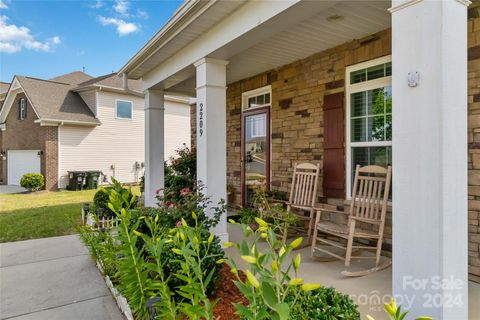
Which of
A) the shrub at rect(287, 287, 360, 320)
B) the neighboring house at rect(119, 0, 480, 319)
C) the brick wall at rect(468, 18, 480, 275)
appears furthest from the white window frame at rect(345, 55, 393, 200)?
the shrub at rect(287, 287, 360, 320)

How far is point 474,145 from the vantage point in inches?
117

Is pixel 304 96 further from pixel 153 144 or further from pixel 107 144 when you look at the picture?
pixel 107 144

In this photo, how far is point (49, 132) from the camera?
41.4 feet

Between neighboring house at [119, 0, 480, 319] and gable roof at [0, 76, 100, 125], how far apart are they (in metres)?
8.58

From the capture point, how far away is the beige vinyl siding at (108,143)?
13.1 meters

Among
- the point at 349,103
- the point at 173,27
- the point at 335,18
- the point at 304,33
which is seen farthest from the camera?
the point at 349,103

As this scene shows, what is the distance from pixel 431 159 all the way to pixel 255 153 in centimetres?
444

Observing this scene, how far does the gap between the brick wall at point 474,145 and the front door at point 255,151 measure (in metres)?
3.24

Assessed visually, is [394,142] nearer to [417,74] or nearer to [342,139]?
[417,74]

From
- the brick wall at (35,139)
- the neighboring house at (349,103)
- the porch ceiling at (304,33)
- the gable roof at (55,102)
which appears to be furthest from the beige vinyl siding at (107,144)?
the porch ceiling at (304,33)

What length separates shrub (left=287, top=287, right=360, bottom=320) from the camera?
1735 millimetres

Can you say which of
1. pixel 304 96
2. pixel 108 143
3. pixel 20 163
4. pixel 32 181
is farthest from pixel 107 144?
pixel 304 96

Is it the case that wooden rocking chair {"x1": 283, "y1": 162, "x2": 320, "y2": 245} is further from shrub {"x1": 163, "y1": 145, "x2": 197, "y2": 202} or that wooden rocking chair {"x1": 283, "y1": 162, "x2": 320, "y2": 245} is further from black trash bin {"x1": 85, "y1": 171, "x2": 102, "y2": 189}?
black trash bin {"x1": 85, "y1": 171, "x2": 102, "y2": 189}

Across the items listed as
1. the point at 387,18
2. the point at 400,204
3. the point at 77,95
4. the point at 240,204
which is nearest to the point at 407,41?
the point at 400,204
